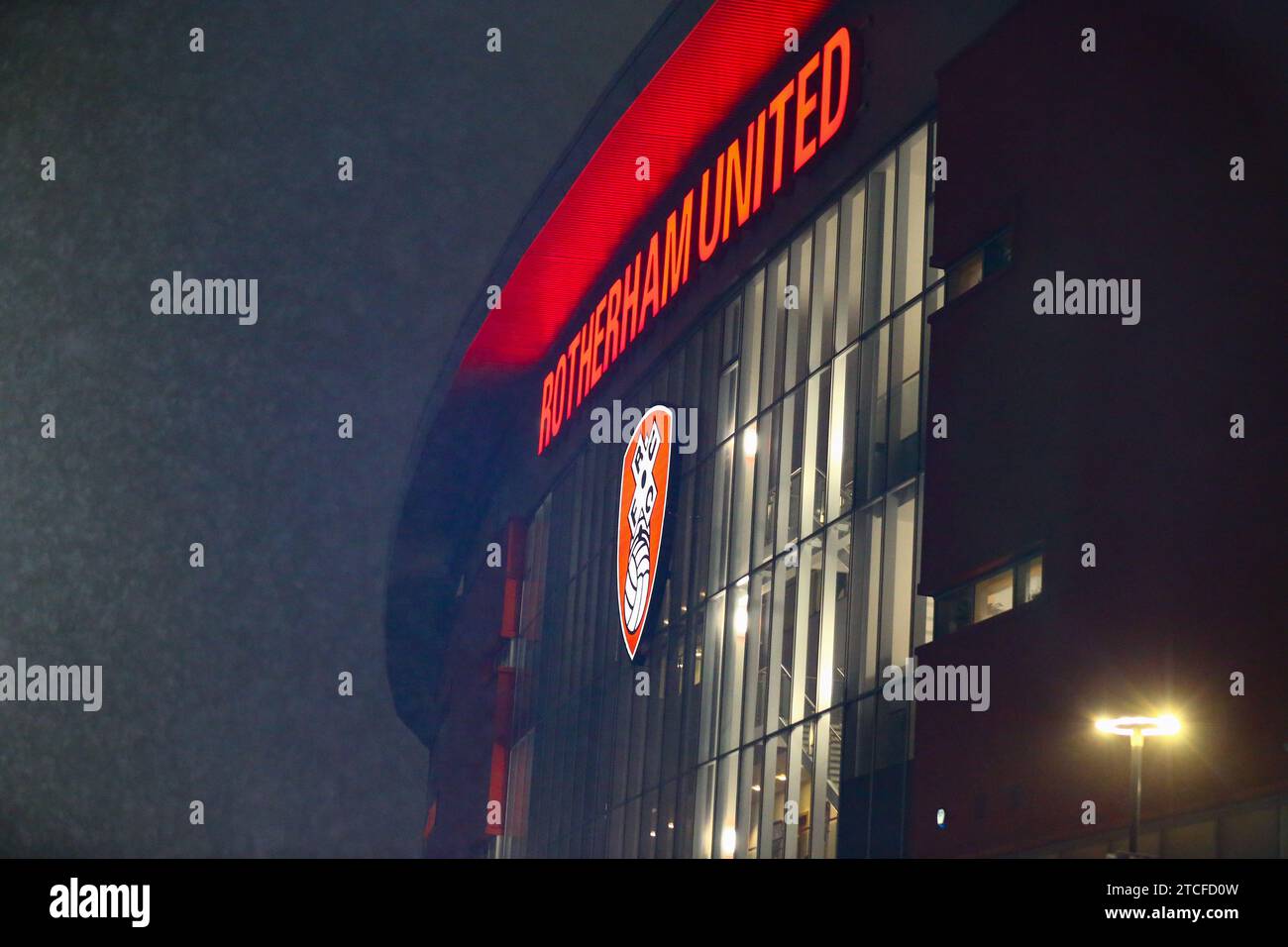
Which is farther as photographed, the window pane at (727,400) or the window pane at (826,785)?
the window pane at (727,400)

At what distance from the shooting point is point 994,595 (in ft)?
57.8

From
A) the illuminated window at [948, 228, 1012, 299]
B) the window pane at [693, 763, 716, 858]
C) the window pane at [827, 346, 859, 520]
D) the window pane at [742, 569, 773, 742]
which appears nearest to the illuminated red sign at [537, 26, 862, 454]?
the window pane at [827, 346, 859, 520]

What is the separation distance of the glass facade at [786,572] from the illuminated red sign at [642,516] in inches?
15.7

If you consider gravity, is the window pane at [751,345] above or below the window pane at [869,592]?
above

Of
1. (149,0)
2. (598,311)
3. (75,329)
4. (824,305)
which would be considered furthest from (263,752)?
(824,305)

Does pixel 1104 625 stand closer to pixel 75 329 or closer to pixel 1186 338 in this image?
pixel 1186 338

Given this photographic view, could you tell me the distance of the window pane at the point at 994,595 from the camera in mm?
17281

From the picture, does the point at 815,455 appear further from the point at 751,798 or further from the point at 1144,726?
the point at 1144,726

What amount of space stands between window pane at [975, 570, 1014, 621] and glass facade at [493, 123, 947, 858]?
1.41 m

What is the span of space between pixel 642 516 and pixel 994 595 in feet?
48.5

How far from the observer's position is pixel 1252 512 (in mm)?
13688

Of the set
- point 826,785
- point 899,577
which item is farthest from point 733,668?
point 899,577

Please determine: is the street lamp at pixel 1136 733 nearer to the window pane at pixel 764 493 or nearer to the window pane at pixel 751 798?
the window pane at pixel 751 798

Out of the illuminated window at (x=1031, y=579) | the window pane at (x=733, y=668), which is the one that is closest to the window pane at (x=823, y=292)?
the window pane at (x=733, y=668)
